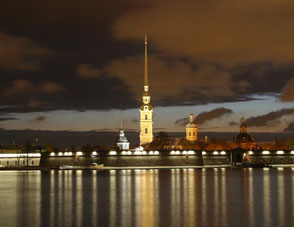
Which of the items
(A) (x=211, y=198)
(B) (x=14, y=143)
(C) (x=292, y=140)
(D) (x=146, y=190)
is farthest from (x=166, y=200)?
(B) (x=14, y=143)

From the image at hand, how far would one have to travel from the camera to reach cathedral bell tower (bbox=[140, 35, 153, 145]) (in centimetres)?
19325

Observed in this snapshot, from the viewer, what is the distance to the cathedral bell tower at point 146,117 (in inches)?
7608

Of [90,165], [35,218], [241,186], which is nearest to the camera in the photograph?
[35,218]

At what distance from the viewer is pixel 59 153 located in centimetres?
12525

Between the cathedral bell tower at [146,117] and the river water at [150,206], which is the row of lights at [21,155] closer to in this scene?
the cathedral bell tower at [146,117]

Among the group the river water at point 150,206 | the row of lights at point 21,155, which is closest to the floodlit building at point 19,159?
Answer: the row of lights at point 21,155

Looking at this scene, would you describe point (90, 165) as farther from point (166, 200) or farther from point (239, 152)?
point (166, 200)

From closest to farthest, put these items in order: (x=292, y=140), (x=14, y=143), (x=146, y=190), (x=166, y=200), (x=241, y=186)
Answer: (x=166, y=200)
(x=146, y=190)
(x=241, y=186)
(x=292, y=140)
(x=14, y=143)

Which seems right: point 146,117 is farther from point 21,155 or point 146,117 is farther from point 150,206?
point 150,206

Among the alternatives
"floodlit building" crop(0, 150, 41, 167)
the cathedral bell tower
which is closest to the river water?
"floodlit building" crop(0, 150, 41, 167)

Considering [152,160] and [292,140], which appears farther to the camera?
[292,140]

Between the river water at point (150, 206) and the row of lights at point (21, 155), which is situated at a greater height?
the row of lights at point (21, 155)

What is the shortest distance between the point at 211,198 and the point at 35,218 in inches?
612

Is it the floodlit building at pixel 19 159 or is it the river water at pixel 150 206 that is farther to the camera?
the floodlit building at pixel 19 159
